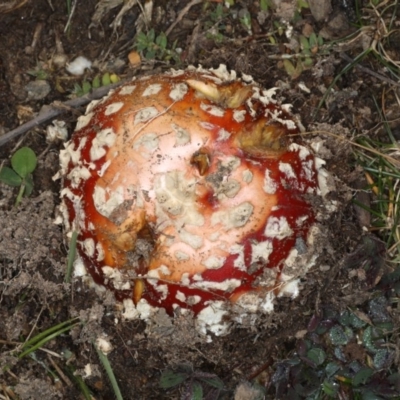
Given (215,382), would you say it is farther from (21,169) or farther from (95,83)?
(95,83)

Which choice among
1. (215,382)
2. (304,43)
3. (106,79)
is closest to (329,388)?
(215,382)

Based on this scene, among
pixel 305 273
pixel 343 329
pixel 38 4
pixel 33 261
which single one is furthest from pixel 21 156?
pixel 343 329

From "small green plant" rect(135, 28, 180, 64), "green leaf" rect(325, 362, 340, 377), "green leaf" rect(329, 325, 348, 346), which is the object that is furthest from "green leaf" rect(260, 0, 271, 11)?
"green leaf" rect(325, 362, 340, 377)

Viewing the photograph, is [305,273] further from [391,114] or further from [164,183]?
[391,114]

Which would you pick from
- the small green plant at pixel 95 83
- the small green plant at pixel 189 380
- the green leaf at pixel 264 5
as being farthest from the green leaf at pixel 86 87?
the small green plant at pixel 189 380

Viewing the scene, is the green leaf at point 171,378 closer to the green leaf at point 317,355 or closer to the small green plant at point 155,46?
the green leaf at point 317,355

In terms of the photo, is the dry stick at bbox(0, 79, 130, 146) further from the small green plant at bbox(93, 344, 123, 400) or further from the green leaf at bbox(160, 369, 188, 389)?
the green leaf at bbox(160, 369, 188, 389)
